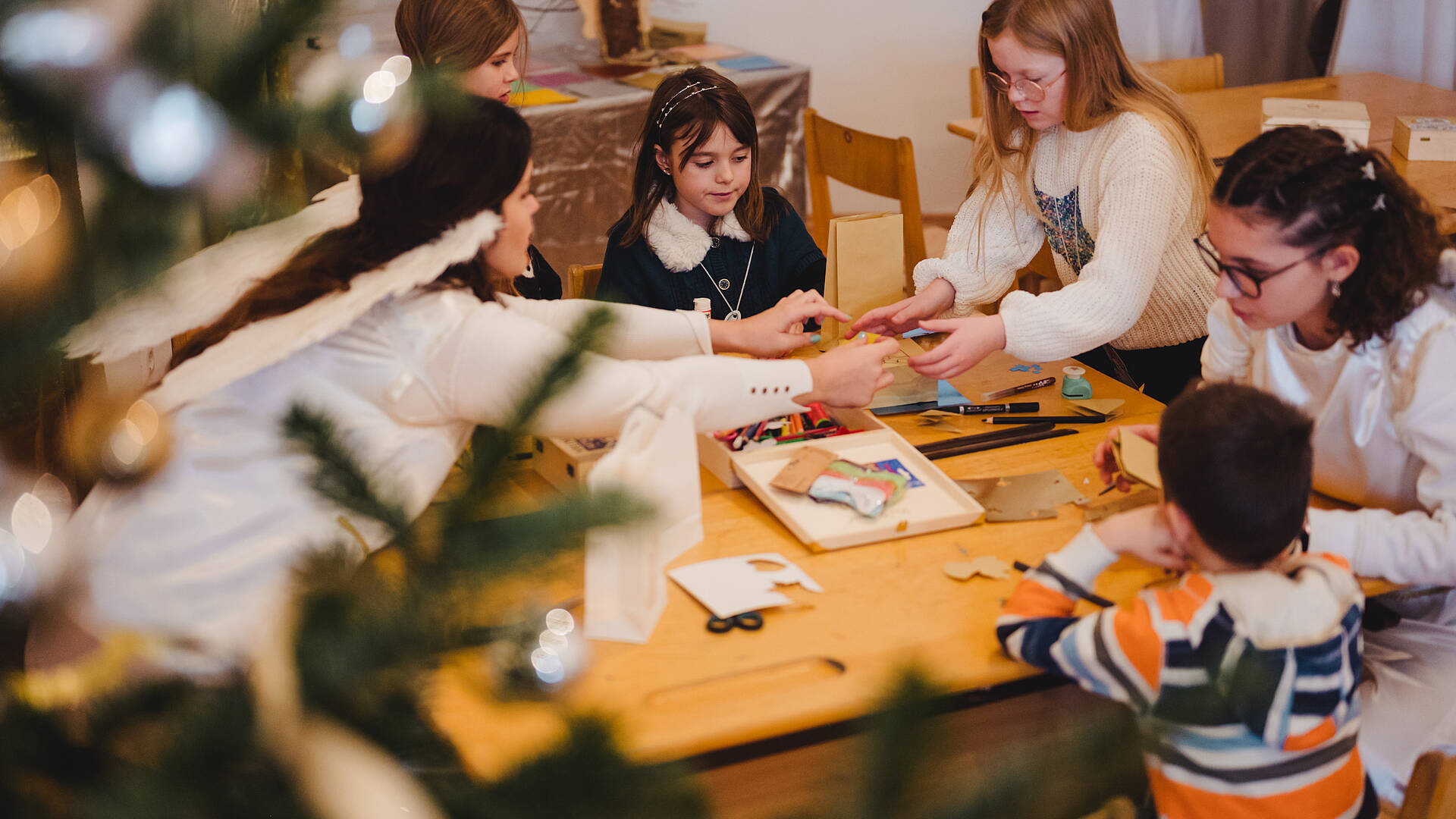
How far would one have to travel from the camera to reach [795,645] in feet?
3.76

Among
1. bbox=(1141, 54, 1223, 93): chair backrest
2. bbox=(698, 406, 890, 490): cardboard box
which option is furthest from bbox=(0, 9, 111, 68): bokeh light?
bbox=(1141, 54, 1223, 93): chair backrest

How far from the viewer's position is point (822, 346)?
6.25 feet

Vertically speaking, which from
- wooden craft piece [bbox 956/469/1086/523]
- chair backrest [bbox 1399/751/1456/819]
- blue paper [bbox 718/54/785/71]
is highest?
blue paper [bbox 718/54/785/71]

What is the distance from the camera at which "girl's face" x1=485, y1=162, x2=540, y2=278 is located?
130 centimetres

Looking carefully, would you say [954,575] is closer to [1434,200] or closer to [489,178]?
[489,178]

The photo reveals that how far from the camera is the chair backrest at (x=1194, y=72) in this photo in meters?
3.60

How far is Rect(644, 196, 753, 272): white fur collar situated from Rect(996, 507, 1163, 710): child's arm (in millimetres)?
1119

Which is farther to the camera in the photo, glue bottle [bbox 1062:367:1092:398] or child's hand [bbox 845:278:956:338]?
child's hand [bbox 845:278:956:338]

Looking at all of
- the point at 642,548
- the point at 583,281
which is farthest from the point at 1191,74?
the point at 642,548

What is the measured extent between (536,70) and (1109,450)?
2.96 metres

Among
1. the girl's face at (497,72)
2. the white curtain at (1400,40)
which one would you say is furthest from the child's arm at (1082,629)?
the white curtain at (1400,40)

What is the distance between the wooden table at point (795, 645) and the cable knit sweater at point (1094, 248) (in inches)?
14.1

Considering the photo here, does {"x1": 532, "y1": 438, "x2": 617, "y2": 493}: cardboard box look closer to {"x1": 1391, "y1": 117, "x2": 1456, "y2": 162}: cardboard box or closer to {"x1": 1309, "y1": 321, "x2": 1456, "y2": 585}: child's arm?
{"x1": 1309, "y1": 321, "x2": 1456, "y2": 585}: child's arm

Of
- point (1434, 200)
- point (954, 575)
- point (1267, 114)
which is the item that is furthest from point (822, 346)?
point (1267, 114)
